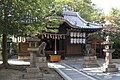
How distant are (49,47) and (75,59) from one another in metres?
3.32

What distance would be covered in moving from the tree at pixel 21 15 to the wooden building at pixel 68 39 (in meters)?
7.95

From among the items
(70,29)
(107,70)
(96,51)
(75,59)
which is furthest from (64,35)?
(107,70)

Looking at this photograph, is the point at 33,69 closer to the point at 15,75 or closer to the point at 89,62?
the point at 15,75

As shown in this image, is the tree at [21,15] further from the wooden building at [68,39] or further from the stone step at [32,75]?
the wooden building at [68,39]

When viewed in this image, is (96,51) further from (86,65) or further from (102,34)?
(86,65)

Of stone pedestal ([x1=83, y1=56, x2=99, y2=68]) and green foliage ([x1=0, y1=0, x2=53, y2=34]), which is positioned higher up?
green foliage ([x1=0, y1=0, x2=53, y2=34])

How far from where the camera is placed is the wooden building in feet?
76.0

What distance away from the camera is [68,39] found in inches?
955

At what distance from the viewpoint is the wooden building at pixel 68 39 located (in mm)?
23156

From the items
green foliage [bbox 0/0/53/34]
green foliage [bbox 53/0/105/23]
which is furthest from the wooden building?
green foliage [bbox 53/0/105/23]

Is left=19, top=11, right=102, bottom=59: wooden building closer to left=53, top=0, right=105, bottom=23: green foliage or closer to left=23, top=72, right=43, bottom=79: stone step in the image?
left=23, top=72, right=43, bottom=79: stone step

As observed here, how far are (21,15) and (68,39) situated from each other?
1102 centimetres

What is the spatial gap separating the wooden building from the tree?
7.95 metres

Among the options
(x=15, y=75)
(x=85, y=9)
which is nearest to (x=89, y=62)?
(x=15, y=75)
